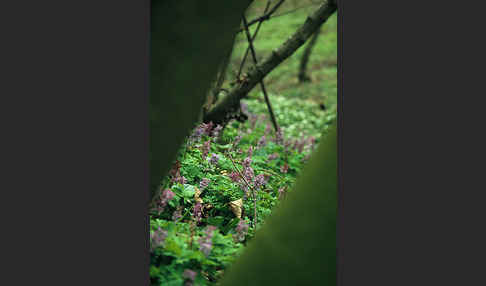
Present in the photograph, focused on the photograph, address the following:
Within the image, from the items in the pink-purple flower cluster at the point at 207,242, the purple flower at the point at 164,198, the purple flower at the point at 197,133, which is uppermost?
the purple flower at the point at 197,133

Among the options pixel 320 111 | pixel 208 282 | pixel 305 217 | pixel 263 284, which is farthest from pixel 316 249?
pixel 320 111

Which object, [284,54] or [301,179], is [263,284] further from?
[284,54]

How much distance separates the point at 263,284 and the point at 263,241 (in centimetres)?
15

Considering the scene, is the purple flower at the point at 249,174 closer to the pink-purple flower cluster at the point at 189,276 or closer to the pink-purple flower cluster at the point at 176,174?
the pink-purple flower cluster at the point at 176,174

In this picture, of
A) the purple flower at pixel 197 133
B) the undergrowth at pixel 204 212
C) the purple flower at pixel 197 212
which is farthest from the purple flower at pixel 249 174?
the purple flower at pixel 197 212

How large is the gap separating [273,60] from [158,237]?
2.55 meters

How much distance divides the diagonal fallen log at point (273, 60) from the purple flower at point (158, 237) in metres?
2.28

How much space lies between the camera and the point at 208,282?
1600mm

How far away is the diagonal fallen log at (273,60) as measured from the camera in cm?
369

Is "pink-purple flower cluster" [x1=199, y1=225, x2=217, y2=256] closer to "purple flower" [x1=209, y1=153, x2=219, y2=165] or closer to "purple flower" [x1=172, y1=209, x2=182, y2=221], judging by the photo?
"purple flower" [x1=172, y1=209, x2=182, y2=221]

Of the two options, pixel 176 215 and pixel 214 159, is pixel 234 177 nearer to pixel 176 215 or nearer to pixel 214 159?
pixel 214 159

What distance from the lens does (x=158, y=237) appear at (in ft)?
5.19

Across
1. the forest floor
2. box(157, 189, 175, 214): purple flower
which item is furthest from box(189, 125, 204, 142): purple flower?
box(157, 189, 175, 214): purple flower

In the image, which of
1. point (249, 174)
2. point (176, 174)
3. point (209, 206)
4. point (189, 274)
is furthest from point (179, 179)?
point (189, 274)
